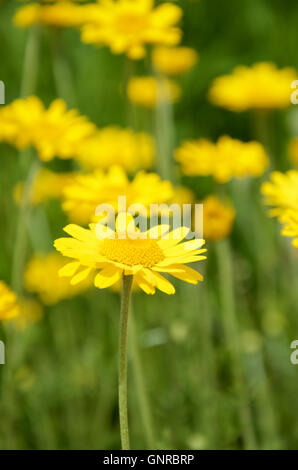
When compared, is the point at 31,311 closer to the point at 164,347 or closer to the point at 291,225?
the point at 164,347

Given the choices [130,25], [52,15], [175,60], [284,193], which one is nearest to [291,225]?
[284,193]

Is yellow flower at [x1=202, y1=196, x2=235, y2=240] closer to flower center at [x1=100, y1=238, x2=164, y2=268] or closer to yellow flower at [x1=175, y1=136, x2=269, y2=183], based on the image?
yellow flower at [x1=175, y1=136, x2=269, y2=183]

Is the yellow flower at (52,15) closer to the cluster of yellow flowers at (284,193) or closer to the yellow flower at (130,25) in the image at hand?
the yellow flower at (130,25)

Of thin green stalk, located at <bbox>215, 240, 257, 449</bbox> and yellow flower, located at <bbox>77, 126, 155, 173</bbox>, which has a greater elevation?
yellow flower, located at <bbox>77, 126, 155, 173</bbox>

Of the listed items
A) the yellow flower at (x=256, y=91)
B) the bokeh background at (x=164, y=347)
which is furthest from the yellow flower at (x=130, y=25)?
the yellow flower at (x=256, y=91)

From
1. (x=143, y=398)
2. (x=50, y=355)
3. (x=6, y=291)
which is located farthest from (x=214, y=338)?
(x=6, y=291)

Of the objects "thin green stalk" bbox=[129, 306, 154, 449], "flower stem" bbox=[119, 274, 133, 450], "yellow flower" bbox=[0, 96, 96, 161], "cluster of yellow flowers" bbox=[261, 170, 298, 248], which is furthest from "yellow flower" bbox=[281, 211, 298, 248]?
"yellow flower" bbox=[0, 96, 96, 161]
